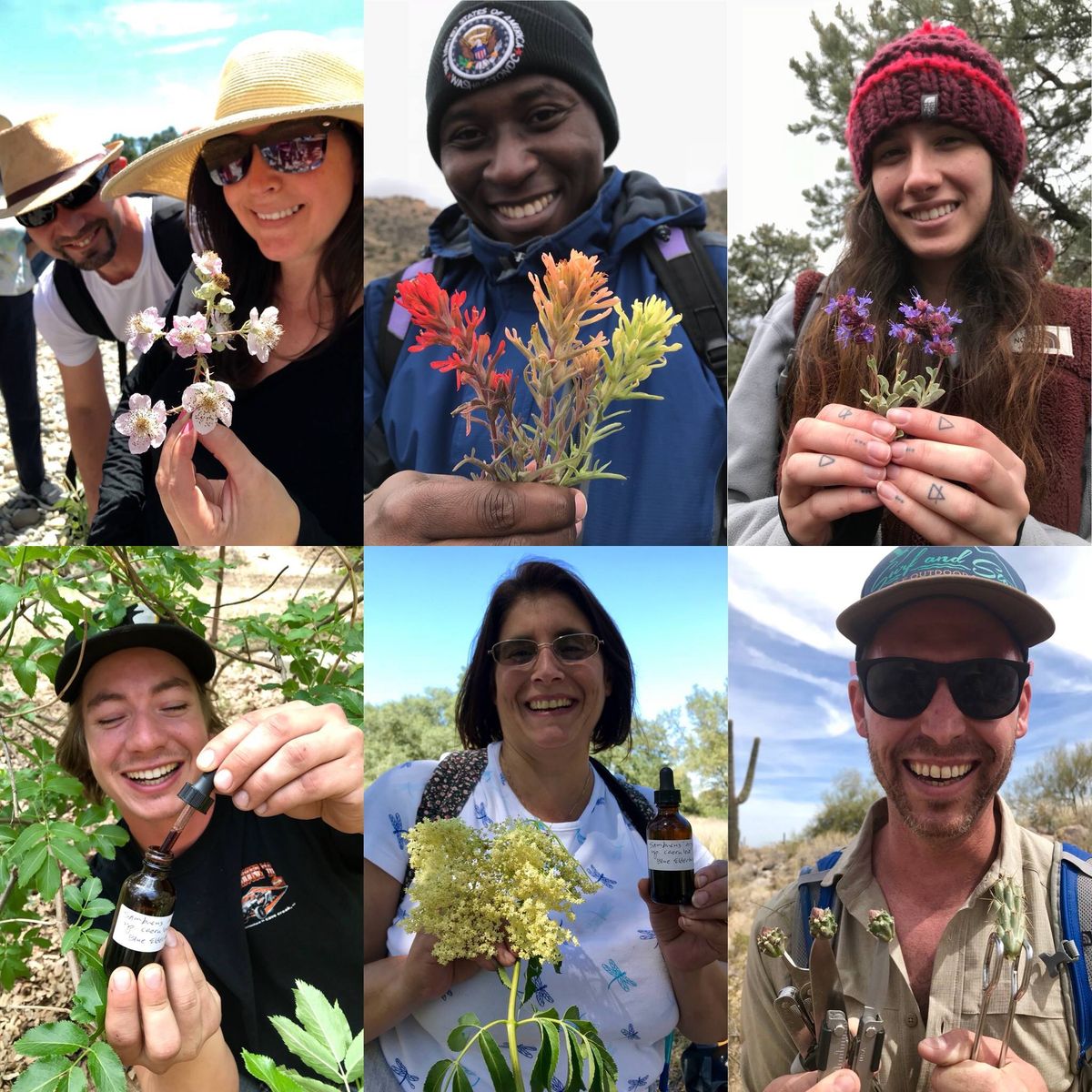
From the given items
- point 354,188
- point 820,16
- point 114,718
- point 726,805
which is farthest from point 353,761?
point 820,16

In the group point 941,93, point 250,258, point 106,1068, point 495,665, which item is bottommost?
point 106,1068

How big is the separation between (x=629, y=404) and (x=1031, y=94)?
1.31 m

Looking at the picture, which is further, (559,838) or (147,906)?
(559,838)

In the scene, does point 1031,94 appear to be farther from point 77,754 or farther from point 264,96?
point 77,754

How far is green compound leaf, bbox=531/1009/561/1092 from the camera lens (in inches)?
106

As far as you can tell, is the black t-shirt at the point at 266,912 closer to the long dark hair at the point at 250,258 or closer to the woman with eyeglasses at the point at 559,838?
the woman with eyeglasses at the point at 559,838

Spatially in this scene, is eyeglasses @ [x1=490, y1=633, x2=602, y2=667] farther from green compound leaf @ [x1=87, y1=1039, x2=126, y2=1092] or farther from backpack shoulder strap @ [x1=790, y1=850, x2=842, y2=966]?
green compound leaf @ [x1=87, y1=1039, x2=126, y2=1092]

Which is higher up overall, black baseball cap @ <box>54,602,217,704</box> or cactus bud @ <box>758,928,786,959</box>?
black baseball cap @ <box>54,602,217,704</box>

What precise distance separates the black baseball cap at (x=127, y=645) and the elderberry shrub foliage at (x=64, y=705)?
0.04 meters

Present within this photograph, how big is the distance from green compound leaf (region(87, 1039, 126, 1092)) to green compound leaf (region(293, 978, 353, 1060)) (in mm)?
543

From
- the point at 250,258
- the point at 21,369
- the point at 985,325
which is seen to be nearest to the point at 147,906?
the point at 21,369

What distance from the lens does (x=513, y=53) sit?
283cm

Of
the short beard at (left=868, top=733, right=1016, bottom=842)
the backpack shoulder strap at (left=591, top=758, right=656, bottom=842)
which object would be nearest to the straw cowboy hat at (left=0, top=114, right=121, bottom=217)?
the backpack shoulder strap at (left=591, top=758, right=656, bottom=842)

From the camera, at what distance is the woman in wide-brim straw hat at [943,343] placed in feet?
9.27
